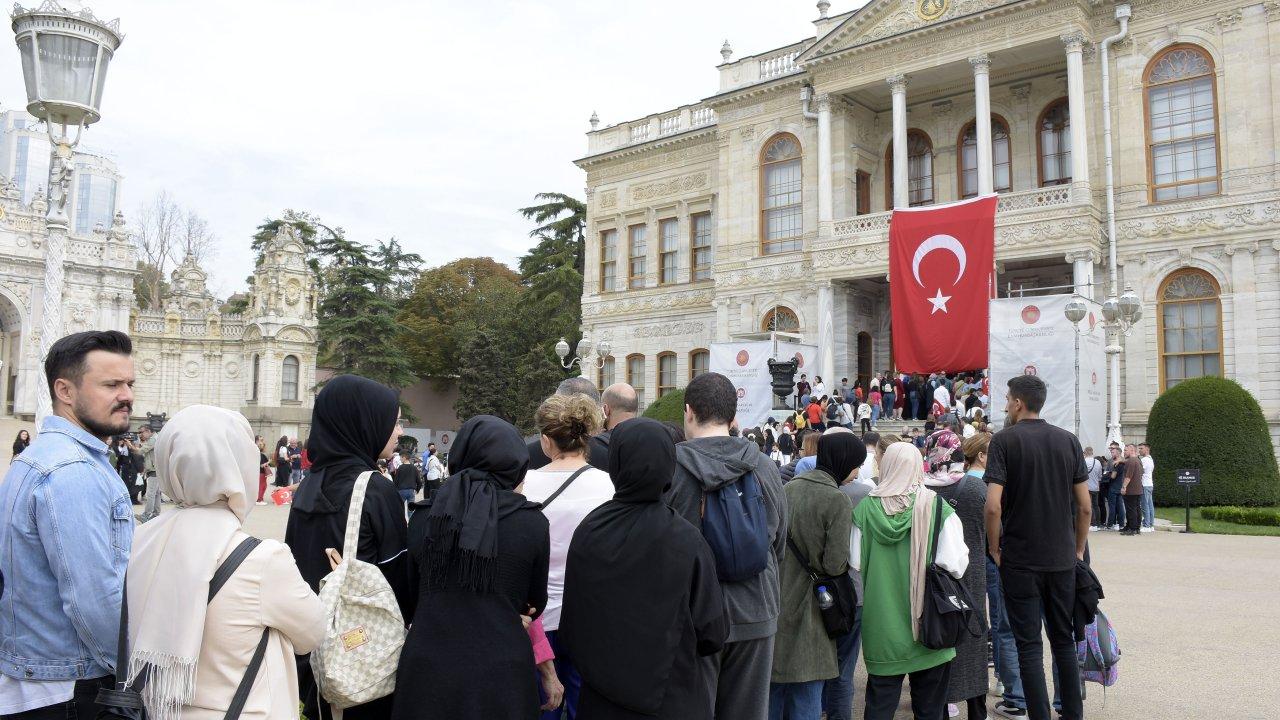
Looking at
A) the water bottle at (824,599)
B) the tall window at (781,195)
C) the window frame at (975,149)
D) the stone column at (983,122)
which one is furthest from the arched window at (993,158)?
the water bottle at (824,599)

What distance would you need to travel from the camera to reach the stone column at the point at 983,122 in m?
23.6

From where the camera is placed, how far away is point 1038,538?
17.5 ft

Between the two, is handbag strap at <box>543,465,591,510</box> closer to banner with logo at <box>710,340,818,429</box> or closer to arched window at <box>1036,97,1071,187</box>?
banner with logo at <box>710,340,818,429</box>

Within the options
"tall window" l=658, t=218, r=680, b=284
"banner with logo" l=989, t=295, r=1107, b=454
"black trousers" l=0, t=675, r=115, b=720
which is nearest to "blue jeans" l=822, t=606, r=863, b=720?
"black trousers" l=0, t=675, r=115, b=720

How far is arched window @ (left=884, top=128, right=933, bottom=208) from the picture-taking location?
2759 cm

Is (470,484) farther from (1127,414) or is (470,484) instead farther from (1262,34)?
(1262,34)

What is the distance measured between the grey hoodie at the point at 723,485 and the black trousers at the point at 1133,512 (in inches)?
548

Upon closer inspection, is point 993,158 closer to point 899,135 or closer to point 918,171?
point 918,171

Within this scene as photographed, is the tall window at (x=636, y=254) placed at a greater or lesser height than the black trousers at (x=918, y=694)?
greater

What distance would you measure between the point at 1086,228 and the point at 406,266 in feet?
132

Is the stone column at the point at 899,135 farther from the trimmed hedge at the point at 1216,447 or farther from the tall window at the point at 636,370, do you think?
the tall window at the point at 636,370

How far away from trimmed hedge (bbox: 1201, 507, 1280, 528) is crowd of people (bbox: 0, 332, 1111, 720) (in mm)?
14099

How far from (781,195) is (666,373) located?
822 centimetres

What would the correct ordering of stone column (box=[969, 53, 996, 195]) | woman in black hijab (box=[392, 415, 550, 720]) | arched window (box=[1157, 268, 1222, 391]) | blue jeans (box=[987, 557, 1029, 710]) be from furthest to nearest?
1. stone column (box=[969, 53, 996, 195])
2. arched window (box=[1157, 268, 1222, 391])
3. blue jeans (box=[987, 557, 1029, 710])
4. woman in black hijab (box=[392, 415, 550, 720])
